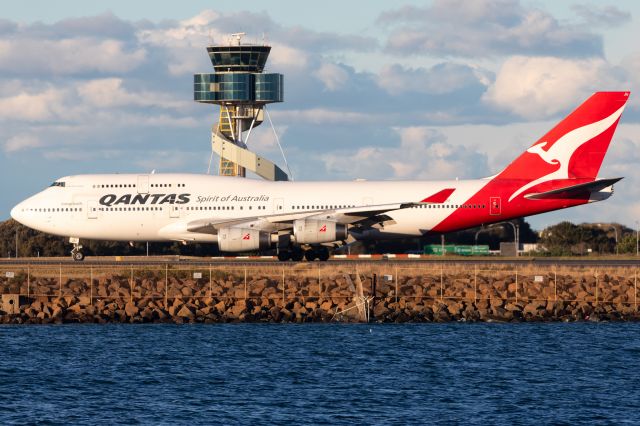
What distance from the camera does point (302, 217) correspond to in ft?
191

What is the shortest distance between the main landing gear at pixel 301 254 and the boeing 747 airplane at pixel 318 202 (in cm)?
5

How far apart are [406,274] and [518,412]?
21755mm

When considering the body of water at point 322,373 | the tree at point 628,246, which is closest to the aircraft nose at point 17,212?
the body of water at point 322,373

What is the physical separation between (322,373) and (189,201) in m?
26.9

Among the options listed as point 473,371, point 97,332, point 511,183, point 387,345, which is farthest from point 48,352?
point 511,183

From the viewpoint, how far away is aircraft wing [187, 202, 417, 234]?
57688 millimetres

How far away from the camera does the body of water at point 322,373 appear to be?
29453mm

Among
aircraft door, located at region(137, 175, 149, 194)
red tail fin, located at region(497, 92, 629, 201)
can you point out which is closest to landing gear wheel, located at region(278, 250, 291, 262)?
aircraft door, located at region(137, 175, 149, 194)

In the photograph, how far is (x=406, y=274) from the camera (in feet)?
168

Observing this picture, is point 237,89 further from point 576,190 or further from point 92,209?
point 576,190

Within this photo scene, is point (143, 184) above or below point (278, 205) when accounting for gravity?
above

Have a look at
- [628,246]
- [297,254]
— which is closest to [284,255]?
[297,254]

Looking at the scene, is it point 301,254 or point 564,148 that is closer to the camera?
point 301,254

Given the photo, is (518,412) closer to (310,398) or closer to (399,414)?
(399,414)
